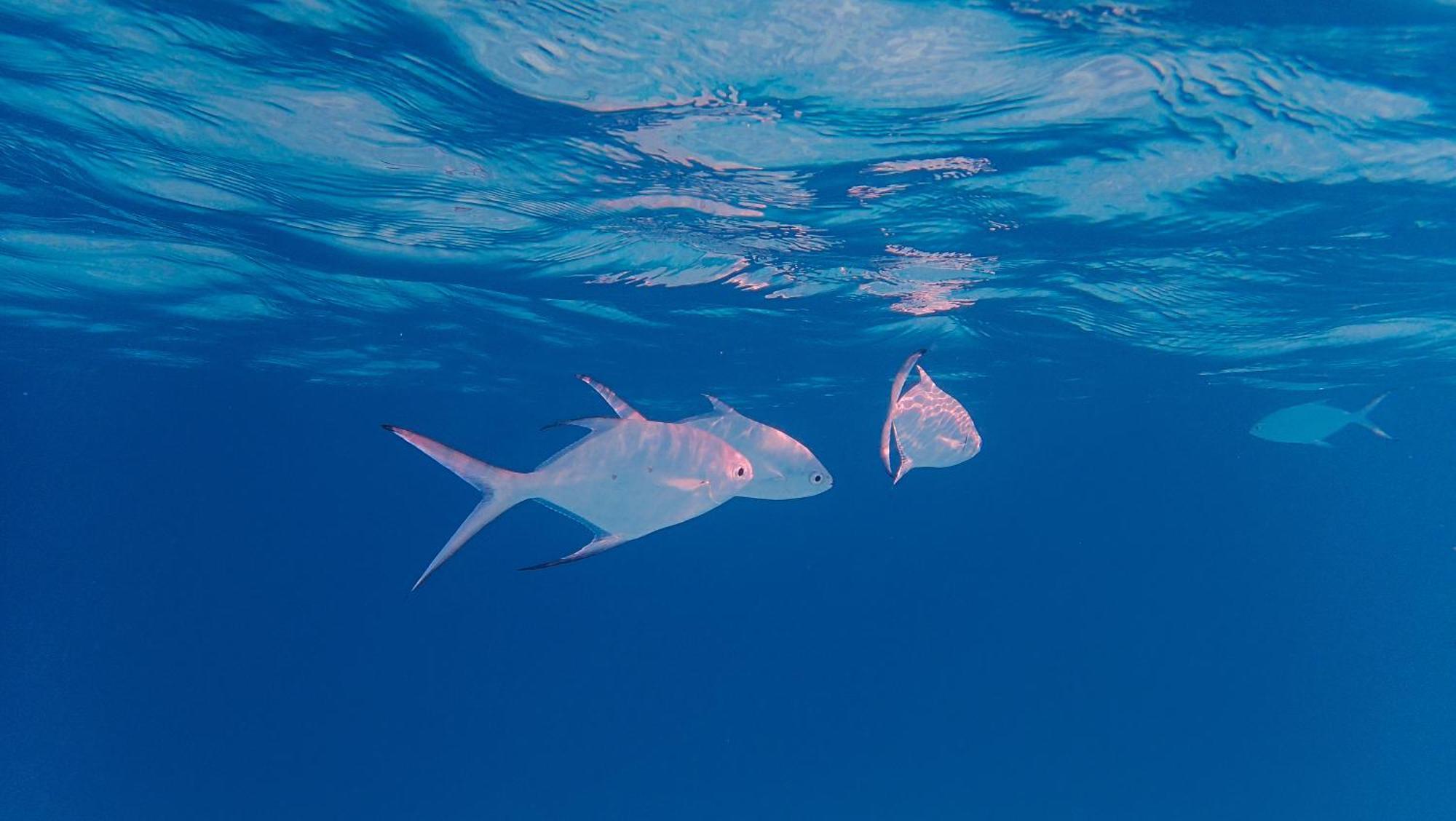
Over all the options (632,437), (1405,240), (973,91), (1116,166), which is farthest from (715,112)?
(1405,240)

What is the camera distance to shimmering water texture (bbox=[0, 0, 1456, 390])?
8.29 meters

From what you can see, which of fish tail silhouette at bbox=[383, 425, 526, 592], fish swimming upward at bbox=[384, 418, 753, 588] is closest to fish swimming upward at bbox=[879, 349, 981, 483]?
fish swimming upward at bbox=[384, 418, 753, 588]

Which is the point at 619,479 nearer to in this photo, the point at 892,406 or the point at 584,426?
the point at 584,426

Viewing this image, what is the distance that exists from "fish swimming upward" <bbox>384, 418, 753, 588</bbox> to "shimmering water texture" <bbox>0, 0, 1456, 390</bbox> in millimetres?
5291

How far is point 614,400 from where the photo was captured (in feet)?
13.4

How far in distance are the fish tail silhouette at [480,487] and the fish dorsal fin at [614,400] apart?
0.55 meters

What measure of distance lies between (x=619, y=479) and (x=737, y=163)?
8169 millimetres

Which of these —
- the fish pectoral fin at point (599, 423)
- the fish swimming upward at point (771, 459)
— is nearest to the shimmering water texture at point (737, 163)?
the fish swimming upward at point (771, 459)

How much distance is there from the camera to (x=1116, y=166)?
1162 centimetres

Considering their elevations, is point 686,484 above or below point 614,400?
below

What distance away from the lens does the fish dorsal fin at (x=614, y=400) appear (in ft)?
12.9

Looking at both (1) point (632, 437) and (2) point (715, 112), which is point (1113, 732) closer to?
(2) point (715, 112)

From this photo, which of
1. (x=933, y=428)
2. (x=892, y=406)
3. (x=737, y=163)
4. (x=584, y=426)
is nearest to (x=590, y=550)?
(x=584, y=426)

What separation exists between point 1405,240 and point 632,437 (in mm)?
16724
